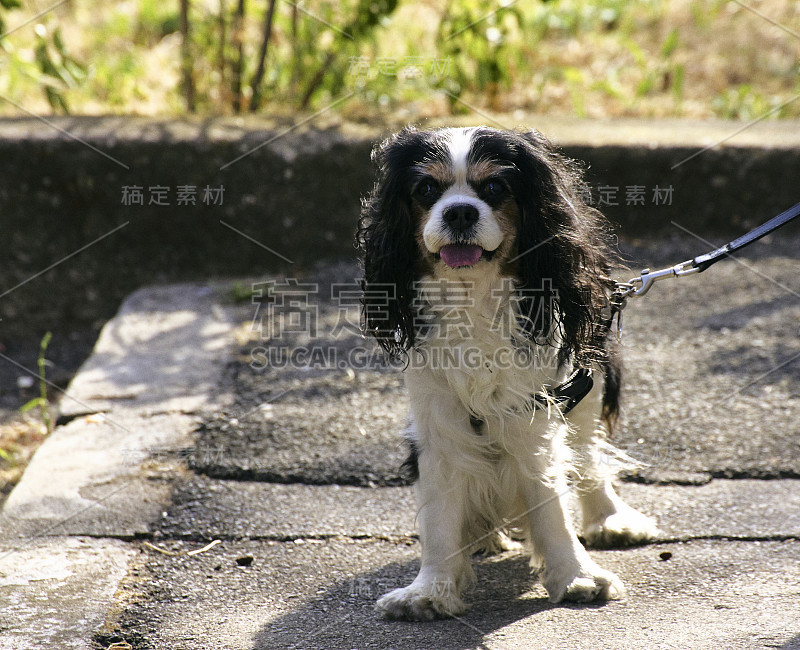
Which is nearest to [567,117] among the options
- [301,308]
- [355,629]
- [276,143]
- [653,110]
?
[653,110]

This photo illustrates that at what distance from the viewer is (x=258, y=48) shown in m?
6.20

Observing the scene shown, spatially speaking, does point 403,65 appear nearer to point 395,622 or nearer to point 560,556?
point 560,556

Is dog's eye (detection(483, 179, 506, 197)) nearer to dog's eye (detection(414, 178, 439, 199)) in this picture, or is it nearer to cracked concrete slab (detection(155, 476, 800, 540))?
dog's eye (detection(414, 178, 439, 199))

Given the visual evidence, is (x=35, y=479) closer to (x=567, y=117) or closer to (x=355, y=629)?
(x=355, y=629)

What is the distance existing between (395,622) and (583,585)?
0.50 meters

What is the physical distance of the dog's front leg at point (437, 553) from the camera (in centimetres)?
240

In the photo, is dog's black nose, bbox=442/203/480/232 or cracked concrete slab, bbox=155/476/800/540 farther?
cracked concrete slab, bbox=155/476/800/540

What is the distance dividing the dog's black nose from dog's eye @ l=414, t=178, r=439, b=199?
0.14 meters

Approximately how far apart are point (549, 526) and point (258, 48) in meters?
4.64

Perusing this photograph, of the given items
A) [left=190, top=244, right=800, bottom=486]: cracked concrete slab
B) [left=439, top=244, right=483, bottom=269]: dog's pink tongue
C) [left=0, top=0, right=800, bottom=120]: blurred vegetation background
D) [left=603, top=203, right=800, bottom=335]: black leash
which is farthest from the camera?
[left=0, top=0, right=800, bottom=120]: blurred vegetation background

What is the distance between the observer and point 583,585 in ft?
7.88

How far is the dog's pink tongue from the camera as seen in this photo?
236 cm

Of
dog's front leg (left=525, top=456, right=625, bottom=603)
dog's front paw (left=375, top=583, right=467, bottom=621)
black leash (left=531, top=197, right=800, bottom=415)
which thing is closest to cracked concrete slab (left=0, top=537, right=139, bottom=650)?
dog's front paw (left=375, top=583, right=467, bottom=621)

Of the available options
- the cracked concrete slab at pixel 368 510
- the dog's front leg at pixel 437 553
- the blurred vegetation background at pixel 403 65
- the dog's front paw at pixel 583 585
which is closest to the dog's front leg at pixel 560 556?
the dog's front paw at pixel 583 585
